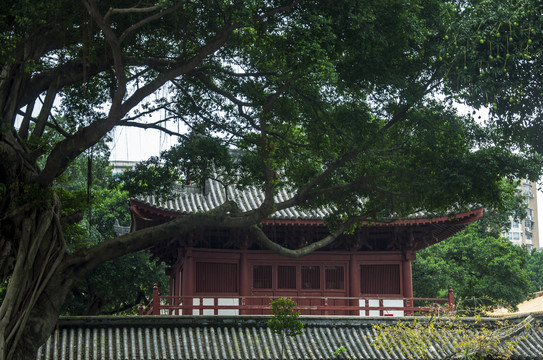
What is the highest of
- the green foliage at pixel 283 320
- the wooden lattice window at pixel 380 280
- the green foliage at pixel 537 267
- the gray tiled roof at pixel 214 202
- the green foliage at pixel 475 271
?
the green foliage at pixel 537 267

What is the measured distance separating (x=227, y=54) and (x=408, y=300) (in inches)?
333

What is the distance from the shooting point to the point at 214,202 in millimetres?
19188

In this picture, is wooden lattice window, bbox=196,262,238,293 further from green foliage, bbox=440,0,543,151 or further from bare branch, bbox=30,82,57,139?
green foliage, bbox=440,0,543,151

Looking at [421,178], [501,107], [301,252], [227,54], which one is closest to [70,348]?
[301,252]

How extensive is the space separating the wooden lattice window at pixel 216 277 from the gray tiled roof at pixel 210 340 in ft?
7.32

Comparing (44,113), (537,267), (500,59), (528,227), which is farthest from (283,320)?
(528,227)

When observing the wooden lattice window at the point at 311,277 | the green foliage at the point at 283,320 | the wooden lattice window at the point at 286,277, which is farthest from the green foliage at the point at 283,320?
the wooden lattice window at the point at 311,277

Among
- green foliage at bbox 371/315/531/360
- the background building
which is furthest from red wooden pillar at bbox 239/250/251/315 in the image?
the background building

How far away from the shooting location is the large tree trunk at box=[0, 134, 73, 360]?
380 inches

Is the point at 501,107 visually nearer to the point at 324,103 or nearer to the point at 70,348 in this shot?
the point at 324,103

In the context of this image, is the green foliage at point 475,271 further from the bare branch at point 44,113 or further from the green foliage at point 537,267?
the green foliage at point 537,267

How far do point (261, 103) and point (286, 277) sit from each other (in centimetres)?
736

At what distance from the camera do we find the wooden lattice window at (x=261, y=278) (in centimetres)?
1856

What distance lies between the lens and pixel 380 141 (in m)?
12.2
